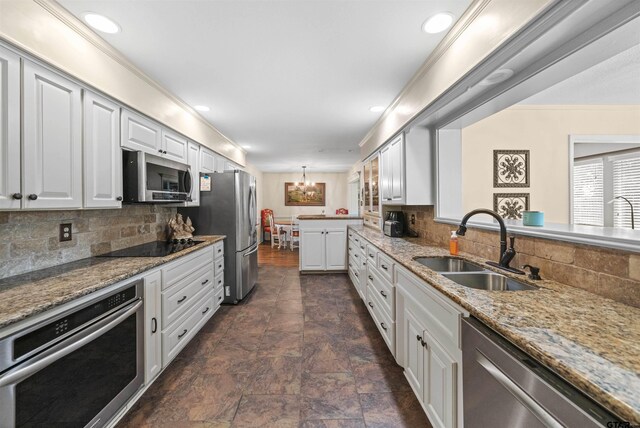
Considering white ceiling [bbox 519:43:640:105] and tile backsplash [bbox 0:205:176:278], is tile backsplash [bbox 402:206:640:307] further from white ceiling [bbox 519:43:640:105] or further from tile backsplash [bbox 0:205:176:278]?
tile backsplash [bbox 0:205:176:278]

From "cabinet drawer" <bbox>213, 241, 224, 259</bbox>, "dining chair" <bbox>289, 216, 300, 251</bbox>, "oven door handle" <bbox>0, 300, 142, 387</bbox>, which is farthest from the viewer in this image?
"dining chair" <bbox>289, 216, 300, 251</bbox>

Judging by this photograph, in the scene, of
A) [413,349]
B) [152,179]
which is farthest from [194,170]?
[413,349]

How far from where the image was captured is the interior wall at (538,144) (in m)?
2.76

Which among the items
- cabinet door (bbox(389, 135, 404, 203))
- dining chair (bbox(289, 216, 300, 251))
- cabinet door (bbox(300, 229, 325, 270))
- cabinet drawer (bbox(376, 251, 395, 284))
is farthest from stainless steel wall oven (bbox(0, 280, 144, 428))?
dining chair (bbox(289, 216, 300, 251))

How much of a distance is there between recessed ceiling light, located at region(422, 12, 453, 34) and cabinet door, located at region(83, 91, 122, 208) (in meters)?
2.27

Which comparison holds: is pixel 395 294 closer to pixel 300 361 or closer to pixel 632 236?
pixel 300 361

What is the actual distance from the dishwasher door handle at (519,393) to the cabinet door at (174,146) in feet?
9.64

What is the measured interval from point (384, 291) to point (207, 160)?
2.93 m

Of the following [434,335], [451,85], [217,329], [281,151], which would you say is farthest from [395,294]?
[281,151]

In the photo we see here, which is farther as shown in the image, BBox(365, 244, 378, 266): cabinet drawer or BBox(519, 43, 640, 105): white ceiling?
BBox(365, 244, 378, 266): cabinet drawer

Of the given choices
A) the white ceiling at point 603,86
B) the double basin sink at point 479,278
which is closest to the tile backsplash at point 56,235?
the double basin sink at point 479,278

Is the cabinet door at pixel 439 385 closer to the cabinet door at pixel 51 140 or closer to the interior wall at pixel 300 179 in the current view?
the cabinet door at pixel 51 140

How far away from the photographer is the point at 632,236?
107 centimetres

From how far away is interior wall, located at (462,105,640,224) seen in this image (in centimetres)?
276
